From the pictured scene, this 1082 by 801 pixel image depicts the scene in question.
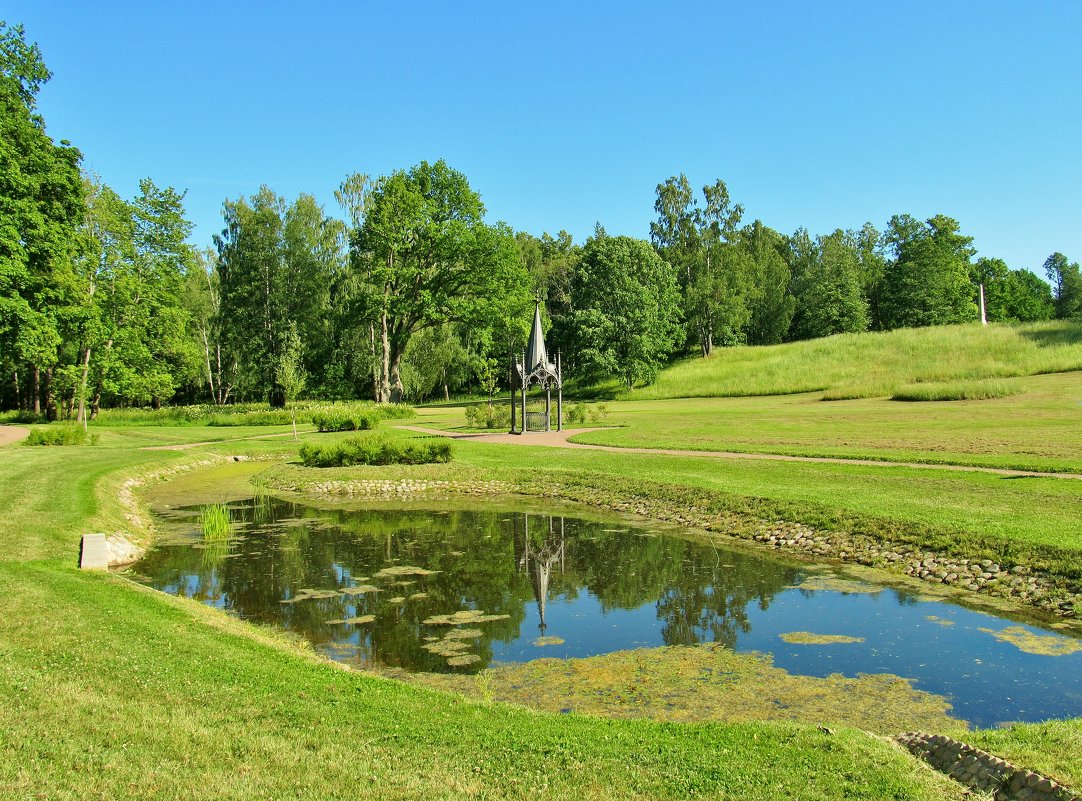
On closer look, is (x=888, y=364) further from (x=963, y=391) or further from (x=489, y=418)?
(x=489, y=418)

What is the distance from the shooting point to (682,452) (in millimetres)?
24938

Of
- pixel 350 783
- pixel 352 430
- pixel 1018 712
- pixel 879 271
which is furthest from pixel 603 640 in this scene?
pixel 879 271

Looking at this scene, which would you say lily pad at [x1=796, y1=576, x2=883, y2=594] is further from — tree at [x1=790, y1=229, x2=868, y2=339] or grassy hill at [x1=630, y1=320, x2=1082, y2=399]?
tree at [x1=790, y1=229, x2=868, y2=339]

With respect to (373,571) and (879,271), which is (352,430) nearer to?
(373,571)

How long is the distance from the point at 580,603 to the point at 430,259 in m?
44.6

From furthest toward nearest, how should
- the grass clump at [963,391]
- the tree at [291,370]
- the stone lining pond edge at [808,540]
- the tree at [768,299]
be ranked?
the tree at [768,299]
the grass clump at [963,391]
the tree at [291,370]
the stone lining pond edge at [808,540]

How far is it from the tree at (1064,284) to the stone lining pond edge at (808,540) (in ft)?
330

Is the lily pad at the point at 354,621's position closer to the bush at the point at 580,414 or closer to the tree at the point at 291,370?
the tree at the point at 291,370

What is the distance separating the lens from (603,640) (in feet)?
31.6

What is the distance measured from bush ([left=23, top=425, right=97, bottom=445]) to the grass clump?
4004 cm

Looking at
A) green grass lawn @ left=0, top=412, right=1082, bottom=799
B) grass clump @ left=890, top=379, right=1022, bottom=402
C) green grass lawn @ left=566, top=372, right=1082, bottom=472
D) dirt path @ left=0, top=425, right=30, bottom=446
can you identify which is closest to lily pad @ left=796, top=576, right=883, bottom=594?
green grass lawn @ left=0, top=412, right=1082, bottom=799

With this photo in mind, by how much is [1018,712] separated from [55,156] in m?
44.0

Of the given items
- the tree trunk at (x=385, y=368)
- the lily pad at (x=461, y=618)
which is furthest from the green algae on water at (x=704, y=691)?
the tree trunk at (x=385, y=368)

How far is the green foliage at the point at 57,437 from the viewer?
2877cm
